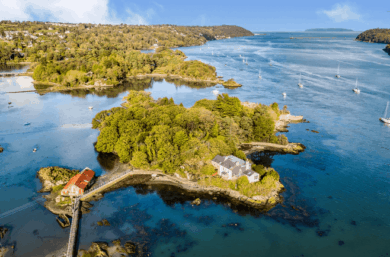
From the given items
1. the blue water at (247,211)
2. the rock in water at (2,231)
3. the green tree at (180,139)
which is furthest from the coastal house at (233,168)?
the rock in water at (2,231)

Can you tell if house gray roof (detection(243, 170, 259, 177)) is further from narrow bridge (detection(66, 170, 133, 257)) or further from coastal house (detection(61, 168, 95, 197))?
coastal house (detection(61, 168, 95, 197))

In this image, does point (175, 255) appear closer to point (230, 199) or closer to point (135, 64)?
point (230, 199)

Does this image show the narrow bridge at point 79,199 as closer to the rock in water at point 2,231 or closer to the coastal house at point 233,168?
the rock in water at point 2,231

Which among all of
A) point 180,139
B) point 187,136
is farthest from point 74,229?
point 187,136

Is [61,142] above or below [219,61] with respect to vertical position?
below

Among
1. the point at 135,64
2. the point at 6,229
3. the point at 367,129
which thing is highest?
the point at 135,64

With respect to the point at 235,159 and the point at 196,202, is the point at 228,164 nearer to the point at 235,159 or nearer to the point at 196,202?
the point at 235,159

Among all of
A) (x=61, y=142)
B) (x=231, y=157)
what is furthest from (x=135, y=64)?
(x=231, y=157)
